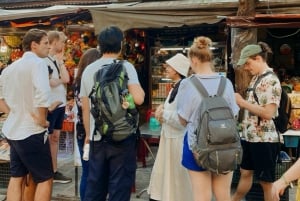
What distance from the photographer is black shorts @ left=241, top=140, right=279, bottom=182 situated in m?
4.11

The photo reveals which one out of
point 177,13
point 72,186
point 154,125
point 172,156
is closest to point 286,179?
point 172,156

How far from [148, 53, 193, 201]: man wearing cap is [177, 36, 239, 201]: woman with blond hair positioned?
518 mm

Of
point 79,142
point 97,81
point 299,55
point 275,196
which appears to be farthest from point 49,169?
point 299,55

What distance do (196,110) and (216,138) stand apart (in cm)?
30

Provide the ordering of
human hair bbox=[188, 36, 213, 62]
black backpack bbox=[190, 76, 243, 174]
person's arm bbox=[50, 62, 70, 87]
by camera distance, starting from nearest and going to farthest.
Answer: black backpack bbox=[190, 76, 243, 174]
human hair bbox=[188, 36, 213, 62]
person's arm bbox=[50, 62, 70, 87]

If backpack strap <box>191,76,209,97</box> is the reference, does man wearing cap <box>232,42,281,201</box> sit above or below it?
below

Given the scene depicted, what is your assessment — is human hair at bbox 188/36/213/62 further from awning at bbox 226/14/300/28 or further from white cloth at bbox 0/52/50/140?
awning at bbox 226/14/300/28

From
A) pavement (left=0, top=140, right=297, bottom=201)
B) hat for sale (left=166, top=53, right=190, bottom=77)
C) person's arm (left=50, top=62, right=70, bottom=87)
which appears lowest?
pavement (left=0, top=140, right=297, bottom=201)

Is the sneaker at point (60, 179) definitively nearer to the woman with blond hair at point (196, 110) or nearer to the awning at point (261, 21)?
the woman with blond hair at point (196, 110)

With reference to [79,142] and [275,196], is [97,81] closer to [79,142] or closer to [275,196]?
[79,142]

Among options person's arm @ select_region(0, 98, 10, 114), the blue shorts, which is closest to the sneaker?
person's arm @ select_region(0, 98, 10, 114)

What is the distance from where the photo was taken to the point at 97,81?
3.58 meters

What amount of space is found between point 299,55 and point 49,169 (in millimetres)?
7280

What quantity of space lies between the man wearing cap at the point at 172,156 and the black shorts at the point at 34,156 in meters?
1.13
